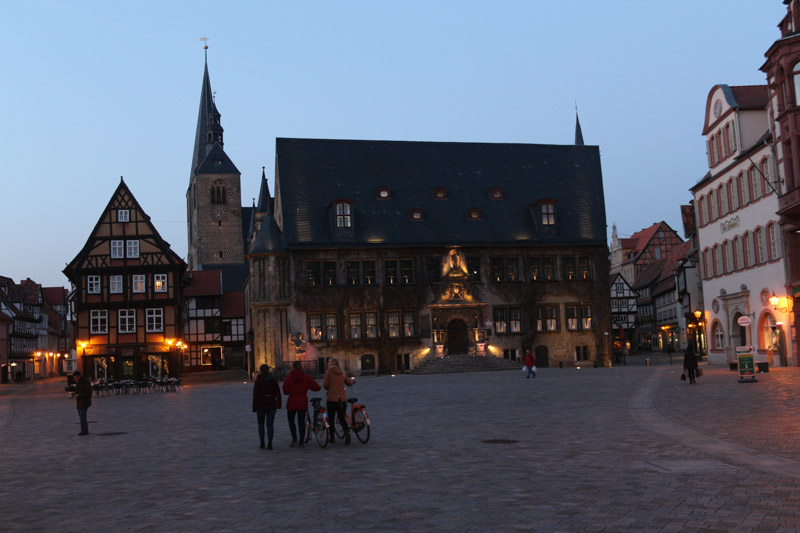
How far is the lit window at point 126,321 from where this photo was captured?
56281mm

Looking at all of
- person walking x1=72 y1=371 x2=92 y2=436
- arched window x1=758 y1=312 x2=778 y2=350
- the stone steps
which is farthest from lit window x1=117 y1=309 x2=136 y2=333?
arched window x1=758 y1=312 x2=778 y2=350

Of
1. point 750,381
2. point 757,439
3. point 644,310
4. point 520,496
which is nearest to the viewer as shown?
point 520,496

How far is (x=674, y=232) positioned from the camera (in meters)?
107

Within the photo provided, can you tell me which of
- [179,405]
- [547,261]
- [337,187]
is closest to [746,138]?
[547,261]

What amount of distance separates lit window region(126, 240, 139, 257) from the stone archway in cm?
2129

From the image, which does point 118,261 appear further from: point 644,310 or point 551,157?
point 644,310

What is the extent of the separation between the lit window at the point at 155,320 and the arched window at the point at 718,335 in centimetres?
3442

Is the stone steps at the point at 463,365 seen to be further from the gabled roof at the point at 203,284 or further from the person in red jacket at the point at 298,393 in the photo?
the person in red jacket at the point at 298,393

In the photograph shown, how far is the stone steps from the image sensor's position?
171 ft

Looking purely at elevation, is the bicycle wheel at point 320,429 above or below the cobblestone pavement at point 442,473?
above

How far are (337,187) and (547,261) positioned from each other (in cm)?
1466

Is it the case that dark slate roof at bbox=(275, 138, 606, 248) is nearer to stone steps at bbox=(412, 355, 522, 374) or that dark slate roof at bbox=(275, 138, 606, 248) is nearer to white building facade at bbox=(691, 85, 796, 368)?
stone steps at bbox=(412, 355, 522, 374)

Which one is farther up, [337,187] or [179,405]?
[337,187]

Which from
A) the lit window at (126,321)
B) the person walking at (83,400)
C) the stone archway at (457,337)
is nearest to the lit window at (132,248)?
the lit window at (126,321)
